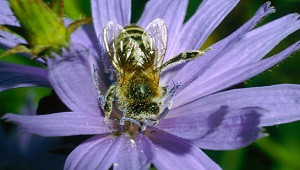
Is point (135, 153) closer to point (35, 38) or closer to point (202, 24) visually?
point (35, 38)

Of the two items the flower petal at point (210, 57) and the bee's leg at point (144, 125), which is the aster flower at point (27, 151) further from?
the flower petal at point (210, 57)

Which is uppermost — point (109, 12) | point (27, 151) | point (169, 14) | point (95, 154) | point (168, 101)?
point (169, 14)

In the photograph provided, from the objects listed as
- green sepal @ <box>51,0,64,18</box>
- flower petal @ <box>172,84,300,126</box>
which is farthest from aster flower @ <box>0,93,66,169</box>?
green sepal @ <box>51,0,64,18</box>

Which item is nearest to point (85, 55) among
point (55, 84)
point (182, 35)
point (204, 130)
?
point (55, 84)

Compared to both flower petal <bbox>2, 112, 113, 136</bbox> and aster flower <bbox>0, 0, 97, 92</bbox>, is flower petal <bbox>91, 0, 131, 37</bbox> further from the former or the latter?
flower petal <bbox>2, 112, 113, 136</bbox>

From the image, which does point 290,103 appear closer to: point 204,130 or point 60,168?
point 204,130

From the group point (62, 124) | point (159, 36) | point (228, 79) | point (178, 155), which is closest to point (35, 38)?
point (62, 124)
